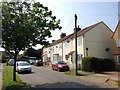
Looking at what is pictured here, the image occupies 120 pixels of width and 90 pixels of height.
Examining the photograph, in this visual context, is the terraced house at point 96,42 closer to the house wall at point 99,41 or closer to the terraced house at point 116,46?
the house wall at point 99,41

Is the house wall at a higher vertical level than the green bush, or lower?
higher

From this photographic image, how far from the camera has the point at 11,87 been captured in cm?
1928

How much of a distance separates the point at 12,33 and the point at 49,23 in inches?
147

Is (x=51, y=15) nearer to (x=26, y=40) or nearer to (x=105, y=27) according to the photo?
(x=26, y=40)

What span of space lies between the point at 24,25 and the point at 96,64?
1887cm

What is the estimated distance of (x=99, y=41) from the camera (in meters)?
46.8

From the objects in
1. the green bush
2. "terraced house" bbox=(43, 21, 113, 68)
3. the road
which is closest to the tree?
the road

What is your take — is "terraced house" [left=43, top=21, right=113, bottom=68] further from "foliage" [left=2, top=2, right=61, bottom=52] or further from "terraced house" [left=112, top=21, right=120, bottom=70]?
"foliage" [left=2, top=2, right=61, bottom=52]

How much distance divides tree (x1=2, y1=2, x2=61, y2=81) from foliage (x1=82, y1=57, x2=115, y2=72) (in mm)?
15097

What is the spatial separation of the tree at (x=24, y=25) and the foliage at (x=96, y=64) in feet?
49.5

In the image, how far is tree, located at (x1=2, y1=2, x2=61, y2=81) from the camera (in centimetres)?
2161

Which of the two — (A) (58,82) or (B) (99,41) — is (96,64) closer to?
(B) (99,41)

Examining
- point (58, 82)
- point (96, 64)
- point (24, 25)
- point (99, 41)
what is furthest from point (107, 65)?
point (24, 25)

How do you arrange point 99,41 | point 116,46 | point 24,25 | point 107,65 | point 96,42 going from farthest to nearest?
1. point 99,41
2. point 96,42
3. point 116,46
4. point 107,65
5. point 24,25
